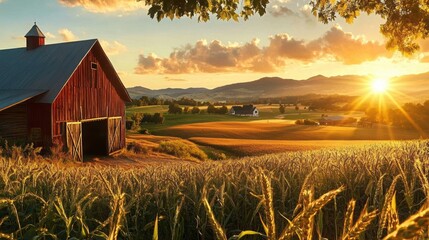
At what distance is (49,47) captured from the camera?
33.9 m

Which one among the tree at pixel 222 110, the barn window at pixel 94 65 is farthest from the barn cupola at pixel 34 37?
the tree at pixel 222 110

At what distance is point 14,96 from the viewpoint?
27578 mm

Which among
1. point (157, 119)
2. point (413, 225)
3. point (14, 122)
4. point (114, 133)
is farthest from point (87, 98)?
point (157, 119)

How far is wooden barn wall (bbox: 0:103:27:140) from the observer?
25.8 metres

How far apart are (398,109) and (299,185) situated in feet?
304

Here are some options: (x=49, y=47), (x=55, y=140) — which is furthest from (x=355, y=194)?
(x=49, y=47)

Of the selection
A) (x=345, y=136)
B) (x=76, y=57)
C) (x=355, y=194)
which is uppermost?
(x=76, y=57)

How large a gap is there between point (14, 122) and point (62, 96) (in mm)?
3740

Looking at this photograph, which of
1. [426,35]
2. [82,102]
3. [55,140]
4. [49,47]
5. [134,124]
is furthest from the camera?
[134,124]

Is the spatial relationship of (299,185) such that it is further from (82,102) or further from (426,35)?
(82,102)

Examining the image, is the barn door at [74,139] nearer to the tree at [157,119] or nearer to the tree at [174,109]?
the tree at [157,119]

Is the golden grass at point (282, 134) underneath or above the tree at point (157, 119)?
underneath

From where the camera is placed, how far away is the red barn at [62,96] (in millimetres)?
27062

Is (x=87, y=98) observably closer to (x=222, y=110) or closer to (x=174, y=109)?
(x=174, y=109)
